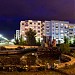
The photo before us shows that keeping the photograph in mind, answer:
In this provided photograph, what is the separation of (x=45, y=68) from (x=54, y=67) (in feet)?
1.78

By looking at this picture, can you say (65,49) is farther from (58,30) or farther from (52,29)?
(58,30)

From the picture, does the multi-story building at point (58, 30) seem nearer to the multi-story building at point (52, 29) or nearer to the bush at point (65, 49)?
the multi-story building at point (52, 29)

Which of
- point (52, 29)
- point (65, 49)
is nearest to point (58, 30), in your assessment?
point (52, 29)

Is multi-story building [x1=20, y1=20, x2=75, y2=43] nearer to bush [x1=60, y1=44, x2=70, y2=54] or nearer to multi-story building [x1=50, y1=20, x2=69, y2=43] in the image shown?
multi-story building [x1=50, y1=20, x2=69, y2=43]

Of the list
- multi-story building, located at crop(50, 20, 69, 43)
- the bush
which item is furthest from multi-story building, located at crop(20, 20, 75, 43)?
the bush

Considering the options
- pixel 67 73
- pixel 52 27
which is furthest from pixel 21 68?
pixel 52 27

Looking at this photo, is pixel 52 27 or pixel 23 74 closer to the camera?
pixel 23 74

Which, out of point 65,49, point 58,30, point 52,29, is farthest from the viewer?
point 58,30

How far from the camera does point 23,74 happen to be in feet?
37.6

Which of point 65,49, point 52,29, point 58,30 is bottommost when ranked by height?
point 65,49

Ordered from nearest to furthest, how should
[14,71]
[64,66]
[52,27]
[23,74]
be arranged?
[23,74] < [14,71] < [64,66] < [52,27]

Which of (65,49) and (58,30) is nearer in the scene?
(65,49)

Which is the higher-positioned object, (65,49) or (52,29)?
(52,29)

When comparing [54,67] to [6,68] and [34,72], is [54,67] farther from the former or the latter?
[6,68]
